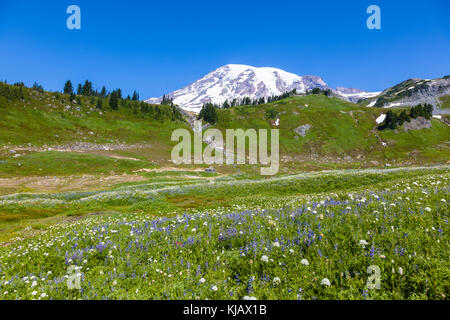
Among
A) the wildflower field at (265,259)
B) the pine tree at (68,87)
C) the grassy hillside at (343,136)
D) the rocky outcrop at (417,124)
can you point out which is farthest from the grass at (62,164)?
the rocky outcrop at (417,124)

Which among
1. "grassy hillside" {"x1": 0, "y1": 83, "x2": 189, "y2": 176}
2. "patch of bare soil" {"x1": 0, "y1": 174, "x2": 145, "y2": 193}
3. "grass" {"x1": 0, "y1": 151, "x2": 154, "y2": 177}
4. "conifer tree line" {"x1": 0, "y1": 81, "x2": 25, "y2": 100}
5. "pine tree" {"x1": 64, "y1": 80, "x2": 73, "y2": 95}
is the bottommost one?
"patch of bare soil" {"x1": 0, "y1": 174, "x2": 145, "y2": 193}

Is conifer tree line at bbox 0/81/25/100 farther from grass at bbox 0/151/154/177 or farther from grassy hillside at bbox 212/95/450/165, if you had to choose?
grassy hillside at bbox 212/95/450/165

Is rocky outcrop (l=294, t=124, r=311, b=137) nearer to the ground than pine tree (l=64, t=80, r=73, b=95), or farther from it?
nearer to the ground

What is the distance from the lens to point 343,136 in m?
140

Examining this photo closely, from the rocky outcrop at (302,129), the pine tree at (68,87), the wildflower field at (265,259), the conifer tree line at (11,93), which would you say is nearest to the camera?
the wildflower field at (265,259)

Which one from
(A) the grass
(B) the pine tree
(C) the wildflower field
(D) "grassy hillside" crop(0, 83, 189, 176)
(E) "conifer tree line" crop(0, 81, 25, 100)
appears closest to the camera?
(C) the wildflower field

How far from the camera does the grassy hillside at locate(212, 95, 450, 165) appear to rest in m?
119

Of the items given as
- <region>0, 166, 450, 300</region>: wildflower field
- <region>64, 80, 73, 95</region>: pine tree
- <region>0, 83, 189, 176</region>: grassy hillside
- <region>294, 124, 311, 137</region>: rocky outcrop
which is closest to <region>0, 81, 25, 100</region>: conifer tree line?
<region>0, 83, 189, 176</region>: grassy hillside

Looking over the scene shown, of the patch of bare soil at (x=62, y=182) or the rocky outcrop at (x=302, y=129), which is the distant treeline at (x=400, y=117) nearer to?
the rocky outcrop at (x=302, y=129)

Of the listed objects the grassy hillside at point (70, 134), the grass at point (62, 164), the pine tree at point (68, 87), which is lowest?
the grass at point (62, 164)

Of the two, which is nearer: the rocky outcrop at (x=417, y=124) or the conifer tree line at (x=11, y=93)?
the conifer tree line at (x=11, y=93)

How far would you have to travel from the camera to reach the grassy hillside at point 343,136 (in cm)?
11855
